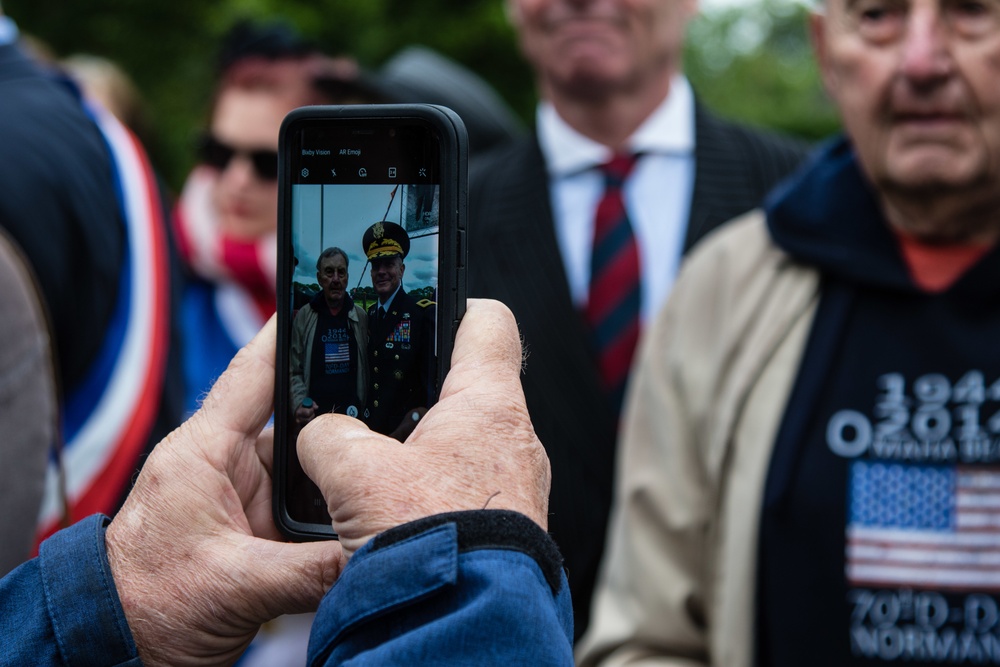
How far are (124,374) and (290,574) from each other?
4.19ft

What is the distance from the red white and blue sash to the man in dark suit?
2.28 feet

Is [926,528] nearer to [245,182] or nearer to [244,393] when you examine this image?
[244,393]

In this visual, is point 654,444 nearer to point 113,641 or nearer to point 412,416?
point 412,416

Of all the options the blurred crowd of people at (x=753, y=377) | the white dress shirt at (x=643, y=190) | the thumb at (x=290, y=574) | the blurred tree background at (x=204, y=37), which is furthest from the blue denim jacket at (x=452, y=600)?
the blurred tree background at (x=204, y=37)

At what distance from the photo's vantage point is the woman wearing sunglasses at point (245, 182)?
3.58 meters

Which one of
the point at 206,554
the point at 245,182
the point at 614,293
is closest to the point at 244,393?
the point at 206,554

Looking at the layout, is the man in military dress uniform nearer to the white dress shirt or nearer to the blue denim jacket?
the blue denim jacket

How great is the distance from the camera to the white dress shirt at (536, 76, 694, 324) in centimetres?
288

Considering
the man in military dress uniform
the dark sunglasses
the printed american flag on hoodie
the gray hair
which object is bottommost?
the printed american flag on hoodie

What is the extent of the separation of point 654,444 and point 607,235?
2.53ft

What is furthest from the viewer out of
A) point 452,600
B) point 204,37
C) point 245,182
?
point 204,37

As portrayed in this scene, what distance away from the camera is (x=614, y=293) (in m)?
2.81

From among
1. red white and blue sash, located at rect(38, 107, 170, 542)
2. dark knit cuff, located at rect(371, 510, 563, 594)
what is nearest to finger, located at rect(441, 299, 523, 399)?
dark knit cuff, located at rect(371, 510, 563, 594)

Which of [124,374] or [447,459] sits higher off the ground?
[447,459]
